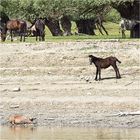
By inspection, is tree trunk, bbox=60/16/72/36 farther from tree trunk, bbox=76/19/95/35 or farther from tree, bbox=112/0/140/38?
tree, bbox=112/0/140/38

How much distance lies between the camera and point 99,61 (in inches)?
880

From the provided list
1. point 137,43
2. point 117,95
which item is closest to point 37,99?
point 117,95

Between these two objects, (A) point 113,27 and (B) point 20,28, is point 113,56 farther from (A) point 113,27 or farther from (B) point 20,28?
(A) point 113,27

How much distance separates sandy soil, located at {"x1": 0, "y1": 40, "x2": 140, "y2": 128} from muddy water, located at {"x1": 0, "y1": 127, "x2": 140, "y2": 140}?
512mm

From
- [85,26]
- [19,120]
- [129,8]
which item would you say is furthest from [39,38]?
[85,26]

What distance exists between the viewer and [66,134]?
1664cm

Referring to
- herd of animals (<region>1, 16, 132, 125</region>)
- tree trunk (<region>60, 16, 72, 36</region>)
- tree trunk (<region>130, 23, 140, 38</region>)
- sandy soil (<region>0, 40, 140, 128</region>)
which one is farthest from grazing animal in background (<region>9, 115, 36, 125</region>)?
tree trunk (<region>60, 16, 72, 36</region>)

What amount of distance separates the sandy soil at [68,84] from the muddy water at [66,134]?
0.51 metres

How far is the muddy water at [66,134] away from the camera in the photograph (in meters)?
16.2

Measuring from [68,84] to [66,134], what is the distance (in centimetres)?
512

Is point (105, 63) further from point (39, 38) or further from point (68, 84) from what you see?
point (39, 38)

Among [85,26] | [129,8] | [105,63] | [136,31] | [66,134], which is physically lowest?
[66,134]

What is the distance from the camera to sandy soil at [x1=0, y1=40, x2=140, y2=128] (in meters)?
18.5

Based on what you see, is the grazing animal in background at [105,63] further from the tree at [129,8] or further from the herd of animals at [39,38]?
the tree at [129,8]
